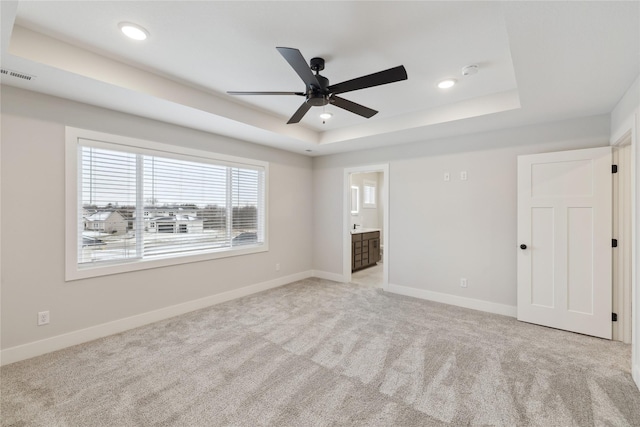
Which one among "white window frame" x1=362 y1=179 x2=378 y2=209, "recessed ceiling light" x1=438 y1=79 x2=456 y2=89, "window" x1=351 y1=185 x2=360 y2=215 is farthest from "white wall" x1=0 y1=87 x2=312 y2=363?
"white window frame" x1=362 y1=179 x2=378 y2=209

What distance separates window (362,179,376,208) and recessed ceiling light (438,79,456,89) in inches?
184

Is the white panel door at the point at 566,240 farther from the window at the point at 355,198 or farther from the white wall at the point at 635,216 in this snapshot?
the window at the point at 355,198

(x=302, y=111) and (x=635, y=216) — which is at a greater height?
(x=302, y=111)

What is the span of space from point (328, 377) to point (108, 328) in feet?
8.05

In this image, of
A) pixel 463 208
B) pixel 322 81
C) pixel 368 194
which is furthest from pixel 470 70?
pixel 368 194

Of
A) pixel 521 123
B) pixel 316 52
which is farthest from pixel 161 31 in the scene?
pixel 521 123

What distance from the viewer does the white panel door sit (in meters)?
2.96

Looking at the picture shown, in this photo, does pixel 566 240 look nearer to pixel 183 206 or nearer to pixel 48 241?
pixel 183 206

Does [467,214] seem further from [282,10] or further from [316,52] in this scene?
[282,10]

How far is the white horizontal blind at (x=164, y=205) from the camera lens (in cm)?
302

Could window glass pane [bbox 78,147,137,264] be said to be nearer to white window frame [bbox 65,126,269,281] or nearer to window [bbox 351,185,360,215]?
white window frame [bbox 65,126,269,281]

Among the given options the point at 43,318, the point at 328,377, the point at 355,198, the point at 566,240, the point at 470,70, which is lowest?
the point at 328,377

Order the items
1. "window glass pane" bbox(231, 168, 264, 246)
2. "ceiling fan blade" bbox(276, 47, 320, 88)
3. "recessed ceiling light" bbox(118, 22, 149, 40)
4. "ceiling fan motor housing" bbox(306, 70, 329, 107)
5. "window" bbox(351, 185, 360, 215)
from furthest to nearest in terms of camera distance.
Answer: "window" bbox(351, 185, 360, 215) < "window glass pane" bbox(231, 168, 264, 246) < "ceiling fan motor housing" bbox(306, 70, 329, 107) < "recessed ceiling light" bbox(118, 22, 149, 40) < "ceiling fan blade" bbox(276, 47, 320, 88)

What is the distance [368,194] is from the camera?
7832 millimetres
